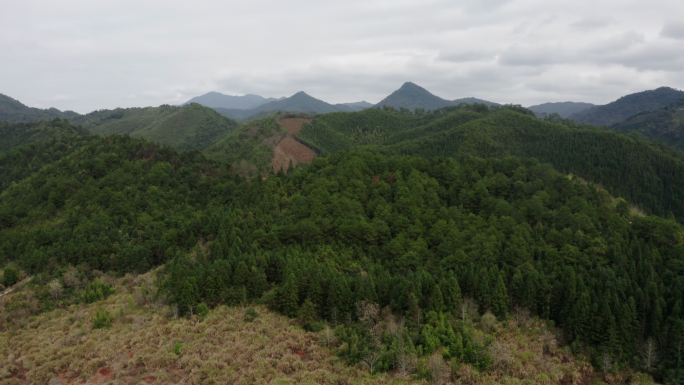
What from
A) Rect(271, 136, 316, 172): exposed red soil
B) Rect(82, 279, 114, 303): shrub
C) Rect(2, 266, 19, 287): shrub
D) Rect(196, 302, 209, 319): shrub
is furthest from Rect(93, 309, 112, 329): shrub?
Rect(271, 136, 316, 172): exposed red soil

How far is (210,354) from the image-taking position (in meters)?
38.8

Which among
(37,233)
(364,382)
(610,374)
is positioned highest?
(37,233)

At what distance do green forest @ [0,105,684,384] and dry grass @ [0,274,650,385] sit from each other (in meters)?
2.04

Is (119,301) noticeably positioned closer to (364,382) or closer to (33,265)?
(33,265)

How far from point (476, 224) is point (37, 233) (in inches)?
2715

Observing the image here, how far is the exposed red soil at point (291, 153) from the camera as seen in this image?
A: 164m

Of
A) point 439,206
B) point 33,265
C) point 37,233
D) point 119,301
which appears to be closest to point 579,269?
point 439,206

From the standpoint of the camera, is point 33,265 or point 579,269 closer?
point 579,269

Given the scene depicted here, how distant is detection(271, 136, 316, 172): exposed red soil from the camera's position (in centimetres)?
16375

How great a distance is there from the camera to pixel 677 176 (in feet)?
436

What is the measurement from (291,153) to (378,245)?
116 metres

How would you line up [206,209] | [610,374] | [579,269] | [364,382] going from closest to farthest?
[364,382]
[610,374]
[579,269]
[206,209]

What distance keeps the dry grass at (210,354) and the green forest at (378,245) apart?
2.04 m

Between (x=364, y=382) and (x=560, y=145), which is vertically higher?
(x=560, y=145)
